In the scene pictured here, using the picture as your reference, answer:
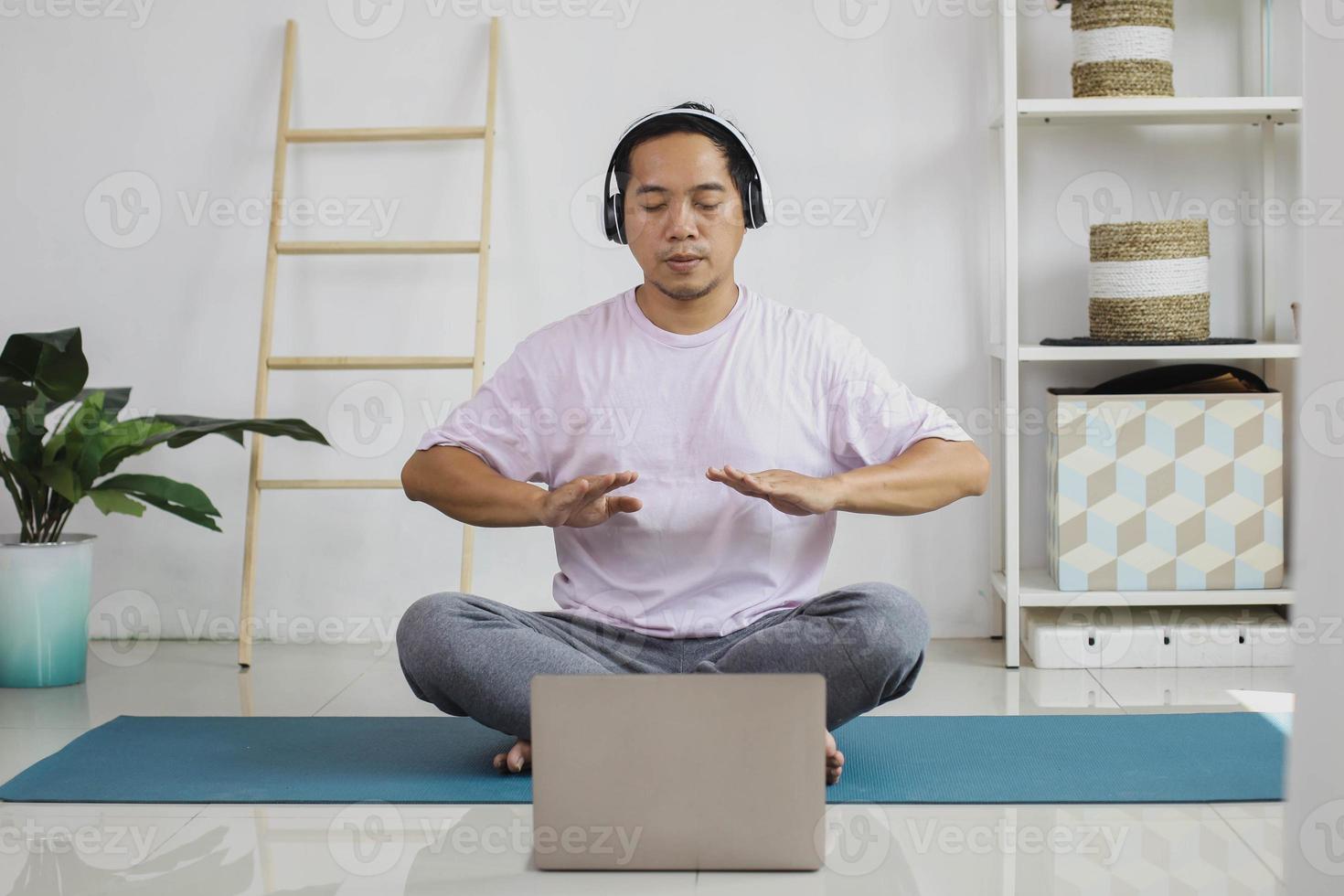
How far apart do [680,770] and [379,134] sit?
204 centimetres

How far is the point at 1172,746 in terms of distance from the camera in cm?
226

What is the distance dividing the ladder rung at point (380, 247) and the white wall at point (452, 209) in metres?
0.08

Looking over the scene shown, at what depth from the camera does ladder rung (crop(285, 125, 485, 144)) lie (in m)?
3.20

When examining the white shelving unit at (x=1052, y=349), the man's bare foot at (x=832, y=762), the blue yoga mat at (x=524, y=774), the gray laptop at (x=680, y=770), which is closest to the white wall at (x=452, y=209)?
the white shelving unit at (x=1052, y=349)

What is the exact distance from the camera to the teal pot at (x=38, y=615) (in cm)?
290

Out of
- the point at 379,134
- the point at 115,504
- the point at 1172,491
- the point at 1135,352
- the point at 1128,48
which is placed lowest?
the point at 115,504

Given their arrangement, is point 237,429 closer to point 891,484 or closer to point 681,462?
point 681,462

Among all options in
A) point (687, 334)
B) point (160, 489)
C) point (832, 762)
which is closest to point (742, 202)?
point (687, 334)

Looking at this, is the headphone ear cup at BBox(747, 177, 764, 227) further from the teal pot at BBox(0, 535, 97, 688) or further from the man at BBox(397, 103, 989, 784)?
the teal pot at BBox(0, 535, 97, 688)

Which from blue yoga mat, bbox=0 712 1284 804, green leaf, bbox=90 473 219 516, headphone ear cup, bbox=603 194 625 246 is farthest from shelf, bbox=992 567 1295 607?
green leaf, bbox=90 473 219 516

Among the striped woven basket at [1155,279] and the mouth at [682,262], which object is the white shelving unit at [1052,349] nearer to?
the striped woven basket at [1155,279]

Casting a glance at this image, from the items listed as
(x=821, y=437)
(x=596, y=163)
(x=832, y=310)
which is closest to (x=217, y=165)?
(x=596, y=163)

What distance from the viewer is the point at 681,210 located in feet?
6.98

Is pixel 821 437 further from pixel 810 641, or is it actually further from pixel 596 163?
pixel 596 163
